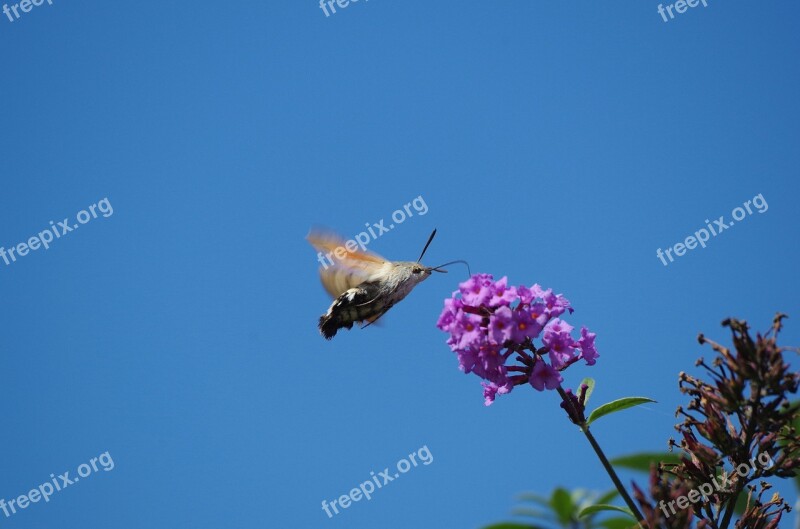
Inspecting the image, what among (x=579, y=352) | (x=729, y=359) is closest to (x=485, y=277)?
(x=579, y=352)

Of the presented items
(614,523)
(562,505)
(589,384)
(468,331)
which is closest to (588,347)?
(589,384)

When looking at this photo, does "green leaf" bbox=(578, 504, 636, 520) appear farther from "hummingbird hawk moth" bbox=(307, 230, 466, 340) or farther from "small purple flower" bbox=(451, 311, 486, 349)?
"hummingbird hawk moth" bbox=(307, 230, 466, 340)

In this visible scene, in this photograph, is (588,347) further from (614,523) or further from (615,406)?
(614,523)

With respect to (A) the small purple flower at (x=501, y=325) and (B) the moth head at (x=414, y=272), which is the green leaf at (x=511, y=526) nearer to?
(B) the moth head at (x=414, y=272)

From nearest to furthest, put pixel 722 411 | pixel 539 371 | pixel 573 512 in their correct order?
pixel 722 411 < pixel 539 371 < pixel 573 512

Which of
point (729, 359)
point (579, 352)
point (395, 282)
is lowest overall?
point (729, 359)

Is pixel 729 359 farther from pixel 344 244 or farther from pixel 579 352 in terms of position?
pixel 344 244
